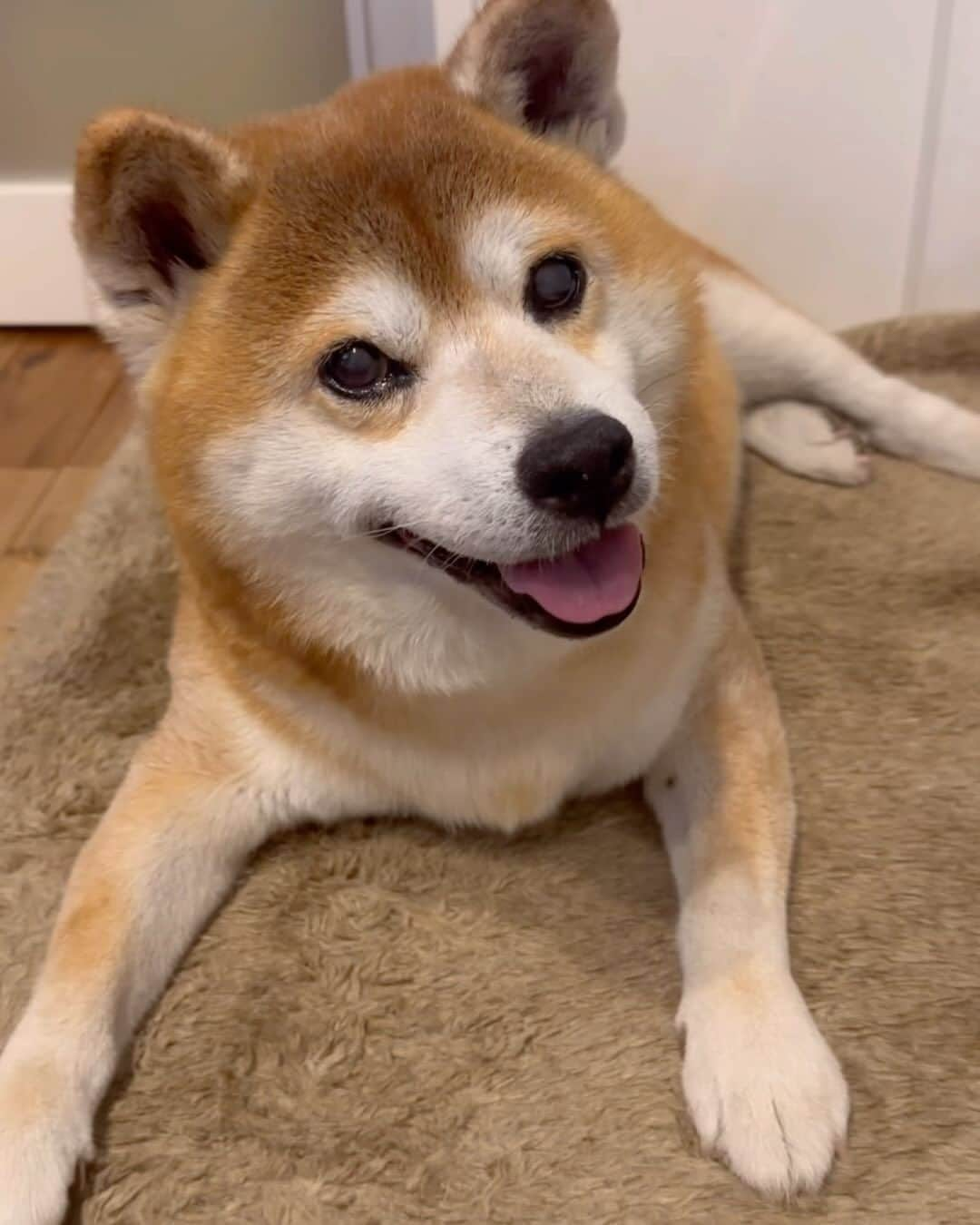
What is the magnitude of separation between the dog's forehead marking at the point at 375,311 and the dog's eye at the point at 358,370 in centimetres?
Result: 1

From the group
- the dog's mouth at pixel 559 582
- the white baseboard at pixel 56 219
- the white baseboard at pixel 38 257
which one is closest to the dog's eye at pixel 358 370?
the dog's mouth at pixel 559 582

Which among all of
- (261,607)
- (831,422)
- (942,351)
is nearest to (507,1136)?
Answer: (261,607)

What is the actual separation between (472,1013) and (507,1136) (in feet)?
0.41

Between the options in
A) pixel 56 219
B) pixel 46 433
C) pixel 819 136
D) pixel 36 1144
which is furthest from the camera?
pixel 56 219

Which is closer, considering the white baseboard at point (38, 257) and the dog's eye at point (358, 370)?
the dog's eye at point (358, 370)

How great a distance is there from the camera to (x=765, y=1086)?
Answer: 985mm

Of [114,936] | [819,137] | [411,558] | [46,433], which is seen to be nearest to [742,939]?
[411,558]

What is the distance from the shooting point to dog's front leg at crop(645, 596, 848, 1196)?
98cm

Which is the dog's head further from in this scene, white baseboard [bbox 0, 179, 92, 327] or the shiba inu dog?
white baseboard [bbox 0, 179, 92, 327]

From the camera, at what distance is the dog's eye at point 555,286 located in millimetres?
968

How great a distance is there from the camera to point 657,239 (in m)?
1.08

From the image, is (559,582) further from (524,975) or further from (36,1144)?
(36,1144)

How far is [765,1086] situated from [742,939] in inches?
5.1

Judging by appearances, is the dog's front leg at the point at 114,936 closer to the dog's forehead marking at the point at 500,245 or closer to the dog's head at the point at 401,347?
the dog's head at the point at 401,347
